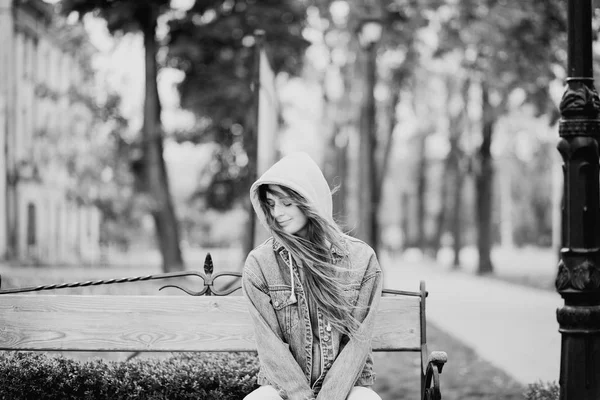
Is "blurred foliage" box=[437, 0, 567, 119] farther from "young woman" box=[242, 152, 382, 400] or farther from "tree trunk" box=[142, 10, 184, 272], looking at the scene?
"young woman" box=[242, 152, 382, 400]

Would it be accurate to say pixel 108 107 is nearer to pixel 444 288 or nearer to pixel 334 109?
pixel 334 109

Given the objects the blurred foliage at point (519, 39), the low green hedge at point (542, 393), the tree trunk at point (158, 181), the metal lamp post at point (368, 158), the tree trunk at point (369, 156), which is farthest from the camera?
the tree trunk at point (158, 181)

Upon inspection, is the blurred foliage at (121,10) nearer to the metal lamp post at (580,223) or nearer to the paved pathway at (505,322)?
the paved pathway at (505,322)

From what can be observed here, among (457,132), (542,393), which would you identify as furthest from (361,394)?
(457,132)

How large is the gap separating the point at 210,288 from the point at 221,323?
22 centimetres

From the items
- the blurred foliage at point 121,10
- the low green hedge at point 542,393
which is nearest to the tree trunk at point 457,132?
the blurred foliage at point 121,10

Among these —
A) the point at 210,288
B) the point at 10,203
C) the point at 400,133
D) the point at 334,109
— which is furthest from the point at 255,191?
the point at 10,203

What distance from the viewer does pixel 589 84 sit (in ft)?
17.3

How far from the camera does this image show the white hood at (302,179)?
4.06 m

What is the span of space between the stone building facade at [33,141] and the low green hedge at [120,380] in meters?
22.2

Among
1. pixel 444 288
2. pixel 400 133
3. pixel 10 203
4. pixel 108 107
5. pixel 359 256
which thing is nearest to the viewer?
pixel 359 256

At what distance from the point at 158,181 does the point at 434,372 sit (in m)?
14.9

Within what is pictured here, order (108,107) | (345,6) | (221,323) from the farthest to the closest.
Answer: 1. (108,107)
2. (345,6)
3. (221,323)

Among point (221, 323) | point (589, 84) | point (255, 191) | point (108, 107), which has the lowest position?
point (221, 323)
